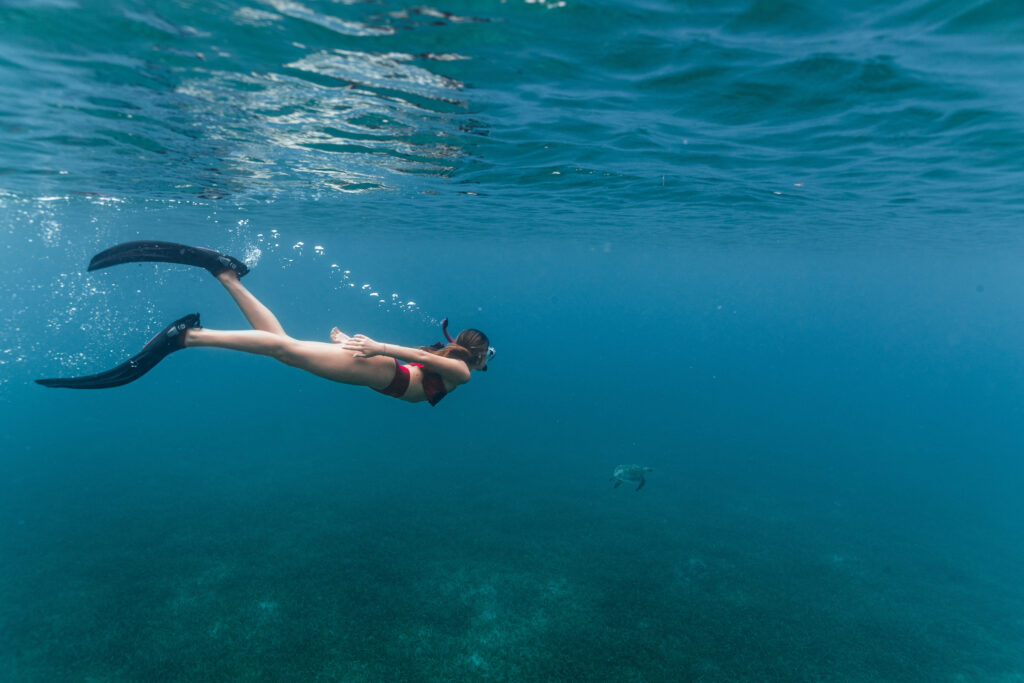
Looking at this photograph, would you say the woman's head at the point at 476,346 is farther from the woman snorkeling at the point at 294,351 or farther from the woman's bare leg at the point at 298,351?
the woman's bare leg at the point at 298,351

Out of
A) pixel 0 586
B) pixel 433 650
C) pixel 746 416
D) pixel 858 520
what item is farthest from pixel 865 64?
pixel 746 416

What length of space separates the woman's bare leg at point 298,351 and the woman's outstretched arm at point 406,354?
28 cm

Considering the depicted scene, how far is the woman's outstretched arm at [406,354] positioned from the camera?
501 cm

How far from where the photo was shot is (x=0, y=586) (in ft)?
39.7

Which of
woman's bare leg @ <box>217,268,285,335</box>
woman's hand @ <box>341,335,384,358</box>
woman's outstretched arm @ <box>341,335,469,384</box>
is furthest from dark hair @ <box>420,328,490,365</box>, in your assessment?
woman's bare leg @ <box>217,268,285,335</box>

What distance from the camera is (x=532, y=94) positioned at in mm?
9477

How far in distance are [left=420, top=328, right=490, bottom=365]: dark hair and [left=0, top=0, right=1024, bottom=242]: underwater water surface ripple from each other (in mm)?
4526

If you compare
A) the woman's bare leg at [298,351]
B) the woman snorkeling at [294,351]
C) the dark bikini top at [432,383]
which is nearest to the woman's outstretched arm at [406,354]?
the woman snorkeling at [294,351]

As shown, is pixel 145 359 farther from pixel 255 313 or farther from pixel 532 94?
pixel 532 94

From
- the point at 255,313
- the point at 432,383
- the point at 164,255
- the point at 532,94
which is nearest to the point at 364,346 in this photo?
the point at 432,383

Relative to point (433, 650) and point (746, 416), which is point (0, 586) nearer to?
point (433, 650)

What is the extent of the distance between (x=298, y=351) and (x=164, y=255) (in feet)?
8.48

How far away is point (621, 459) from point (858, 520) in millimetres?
10171

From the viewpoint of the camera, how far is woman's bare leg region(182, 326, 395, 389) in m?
5.16
